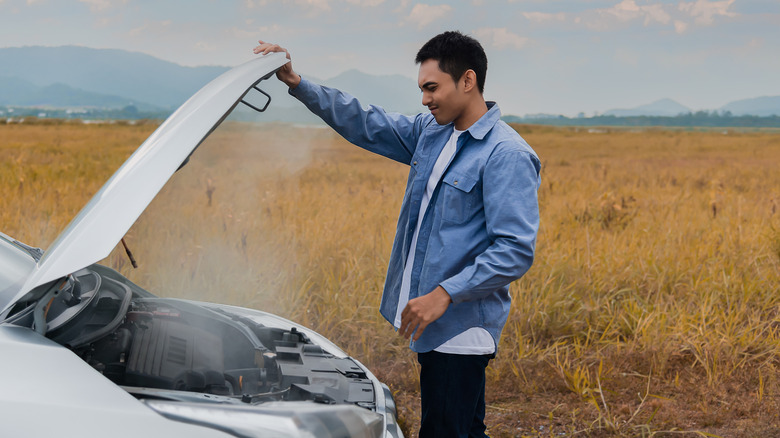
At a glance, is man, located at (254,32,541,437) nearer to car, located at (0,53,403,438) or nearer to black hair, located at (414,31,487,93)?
black hair, located at (414,31,487,93)

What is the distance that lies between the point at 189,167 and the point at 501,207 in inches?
36.5

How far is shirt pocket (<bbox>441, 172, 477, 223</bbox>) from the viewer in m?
2.16

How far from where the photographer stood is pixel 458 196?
2164mm

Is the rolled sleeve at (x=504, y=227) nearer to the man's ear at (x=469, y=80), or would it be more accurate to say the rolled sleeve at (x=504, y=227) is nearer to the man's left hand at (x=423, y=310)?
the man's left hand at (x=423, y=310)

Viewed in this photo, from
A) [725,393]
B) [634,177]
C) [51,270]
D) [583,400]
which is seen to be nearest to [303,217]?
[583,400]

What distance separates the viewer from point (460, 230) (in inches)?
85.5

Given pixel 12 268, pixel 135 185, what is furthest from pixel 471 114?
pixel 12 268

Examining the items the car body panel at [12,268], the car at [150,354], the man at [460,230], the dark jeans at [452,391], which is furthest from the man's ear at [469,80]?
the car body panel at [12,268]

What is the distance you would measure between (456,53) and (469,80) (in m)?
0.10

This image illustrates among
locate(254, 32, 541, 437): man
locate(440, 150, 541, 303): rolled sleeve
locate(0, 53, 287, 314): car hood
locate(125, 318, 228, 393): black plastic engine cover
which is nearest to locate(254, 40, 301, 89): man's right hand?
locate(254, 32, 541, 437): man

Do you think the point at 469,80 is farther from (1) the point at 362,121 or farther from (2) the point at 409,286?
(2) the point at 409,286

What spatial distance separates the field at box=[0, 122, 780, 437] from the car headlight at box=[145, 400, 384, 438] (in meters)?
0.56

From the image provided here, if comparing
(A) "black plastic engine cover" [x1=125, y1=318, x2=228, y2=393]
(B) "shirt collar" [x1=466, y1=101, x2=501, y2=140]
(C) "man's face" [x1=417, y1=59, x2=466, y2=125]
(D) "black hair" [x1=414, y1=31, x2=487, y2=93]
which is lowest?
(A) "black plastic engine cover" [x1=125, y1=318, x2=228, y2=393]

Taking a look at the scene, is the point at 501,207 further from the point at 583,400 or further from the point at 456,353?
the point at 583,400
